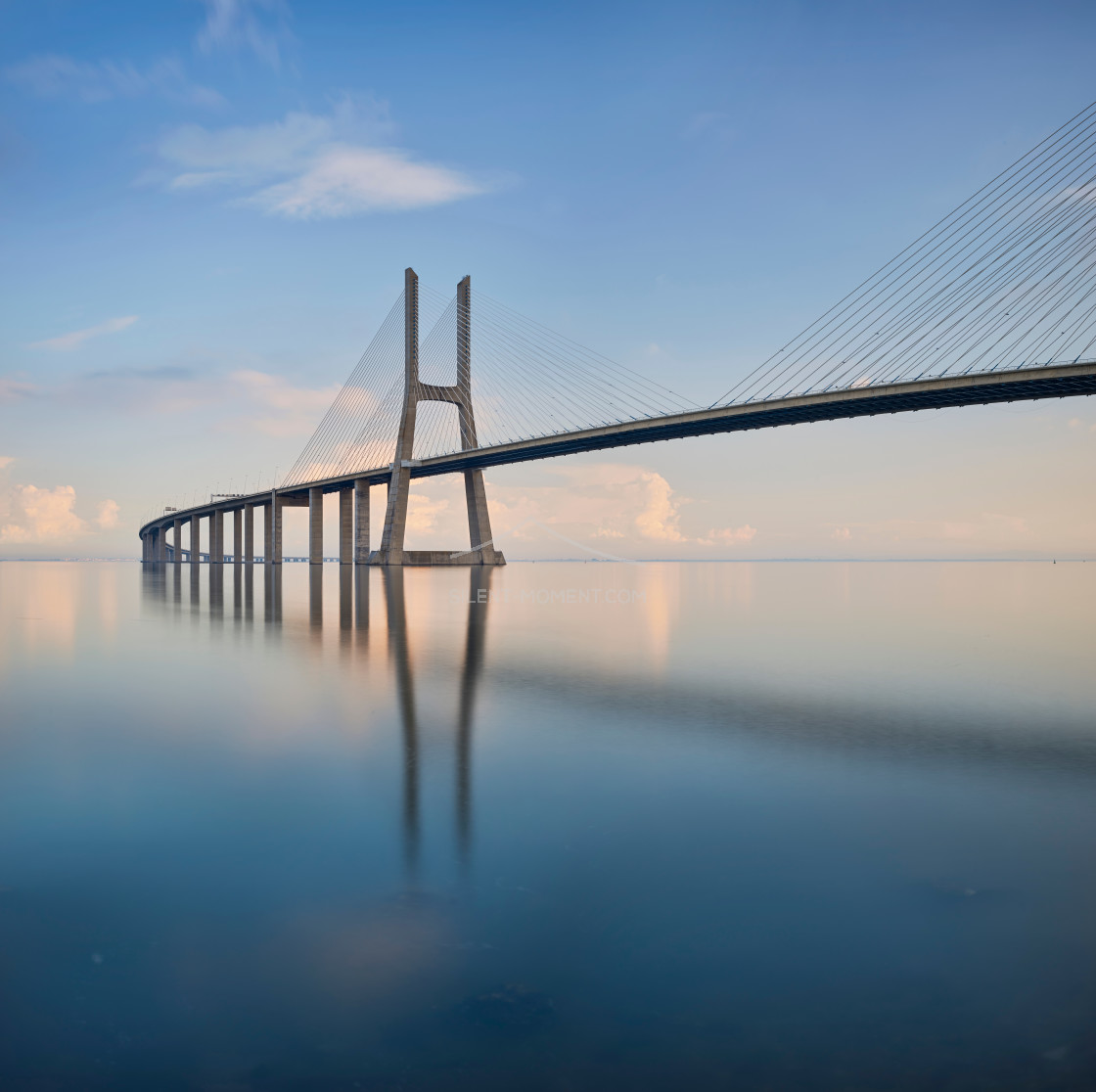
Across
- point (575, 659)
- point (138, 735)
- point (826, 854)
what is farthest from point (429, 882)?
point (575, 659)

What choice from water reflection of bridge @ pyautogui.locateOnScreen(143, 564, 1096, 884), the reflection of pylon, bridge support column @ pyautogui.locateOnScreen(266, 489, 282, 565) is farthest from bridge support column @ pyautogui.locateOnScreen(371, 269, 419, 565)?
water reflection of bridge @ pyautogui.locateOnScreen(143, 564, 1096, 884)

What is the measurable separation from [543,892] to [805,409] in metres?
30.7

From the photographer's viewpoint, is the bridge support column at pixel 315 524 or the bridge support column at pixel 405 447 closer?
the bridge support column at pixel 405 447

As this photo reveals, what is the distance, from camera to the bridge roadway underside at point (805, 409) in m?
24.5

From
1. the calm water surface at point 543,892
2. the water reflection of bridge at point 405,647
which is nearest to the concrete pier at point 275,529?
the water reflection of bridge at point 405,647

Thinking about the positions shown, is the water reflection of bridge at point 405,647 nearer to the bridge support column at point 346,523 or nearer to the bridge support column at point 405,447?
the bridge support column at point 405,447

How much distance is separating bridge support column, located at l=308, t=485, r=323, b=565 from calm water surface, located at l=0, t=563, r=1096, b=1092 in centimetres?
6001

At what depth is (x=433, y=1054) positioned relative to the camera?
7.88ft

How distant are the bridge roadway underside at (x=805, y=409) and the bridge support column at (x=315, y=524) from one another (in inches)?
581

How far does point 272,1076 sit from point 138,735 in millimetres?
5441

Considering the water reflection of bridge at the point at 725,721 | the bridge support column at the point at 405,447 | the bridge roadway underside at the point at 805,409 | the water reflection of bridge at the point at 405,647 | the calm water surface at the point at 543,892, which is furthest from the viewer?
the bridge support column at the point at 405,447

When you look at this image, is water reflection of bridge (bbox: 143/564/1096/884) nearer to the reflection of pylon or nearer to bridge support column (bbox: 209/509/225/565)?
the reflection of pylon

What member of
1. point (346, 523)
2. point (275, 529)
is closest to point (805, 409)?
point (346, 523)

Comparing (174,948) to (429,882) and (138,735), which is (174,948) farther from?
(138,735)
